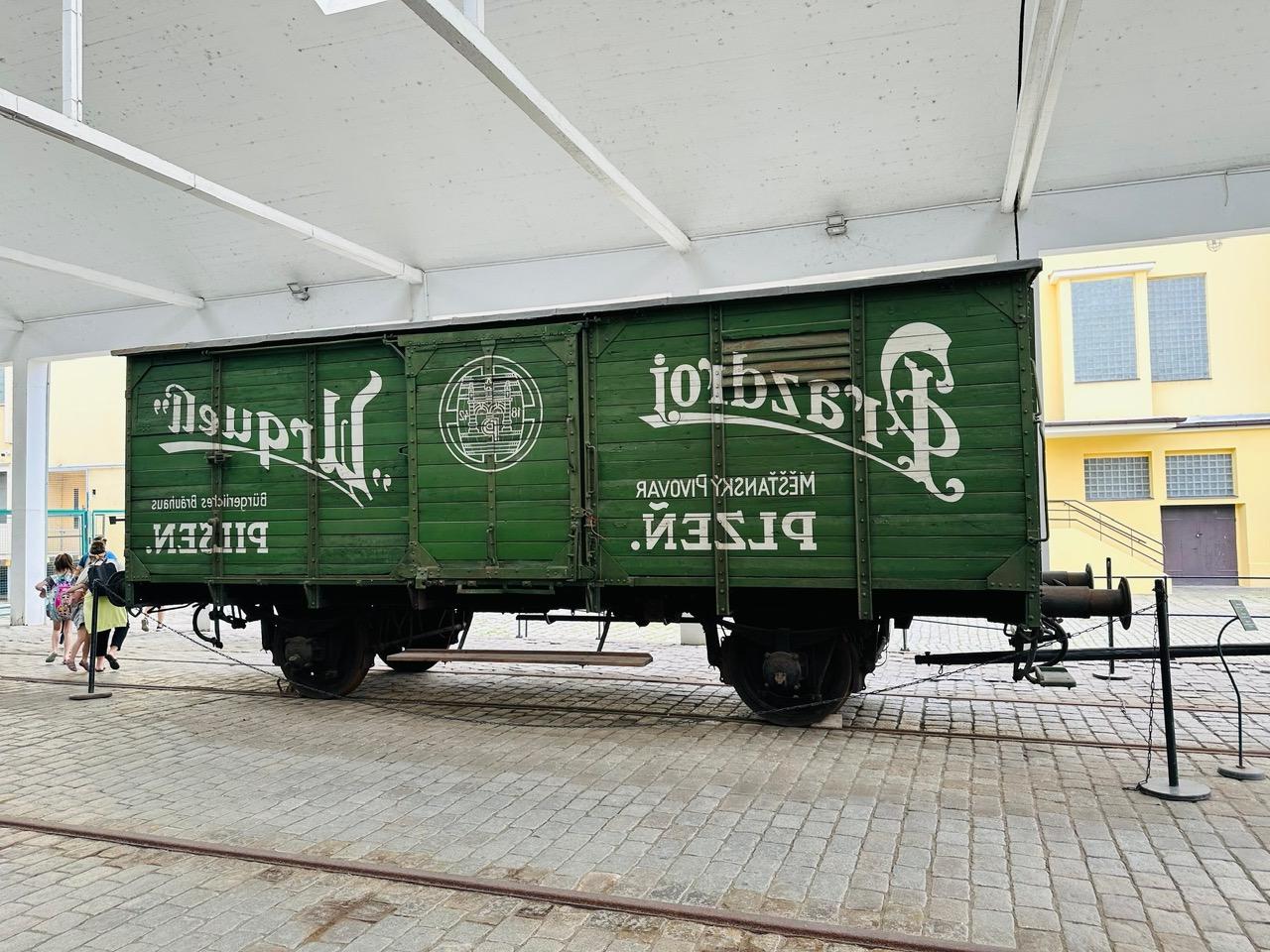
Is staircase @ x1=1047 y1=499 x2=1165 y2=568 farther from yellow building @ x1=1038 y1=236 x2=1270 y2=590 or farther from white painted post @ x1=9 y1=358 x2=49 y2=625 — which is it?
white painted post @ x1=9 y1=358 x2=49 y2=625

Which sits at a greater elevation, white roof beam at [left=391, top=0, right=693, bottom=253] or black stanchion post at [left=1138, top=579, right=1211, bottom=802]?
white roof beam at [left=391, top=0, right=693, bottom=253]

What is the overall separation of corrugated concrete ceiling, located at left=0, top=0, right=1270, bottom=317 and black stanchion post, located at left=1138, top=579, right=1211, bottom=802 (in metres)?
5.49

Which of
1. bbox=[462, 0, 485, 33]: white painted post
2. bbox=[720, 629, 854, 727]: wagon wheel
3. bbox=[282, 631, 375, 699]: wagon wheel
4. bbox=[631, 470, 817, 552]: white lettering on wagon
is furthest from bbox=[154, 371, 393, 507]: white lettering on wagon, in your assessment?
bbox=[720, 629, 854, 727]: wagon wheel

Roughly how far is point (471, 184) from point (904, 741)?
8.11 m

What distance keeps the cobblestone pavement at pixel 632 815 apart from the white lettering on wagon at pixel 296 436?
224 centimetres

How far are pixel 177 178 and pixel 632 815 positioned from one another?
314 inches

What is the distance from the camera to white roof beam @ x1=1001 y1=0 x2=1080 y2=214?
21.3ft

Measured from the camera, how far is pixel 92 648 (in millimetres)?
9281

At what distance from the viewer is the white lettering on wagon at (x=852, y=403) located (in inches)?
255

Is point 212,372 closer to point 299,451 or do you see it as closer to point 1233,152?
point 299,451

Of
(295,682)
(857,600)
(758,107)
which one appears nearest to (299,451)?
(295,682)

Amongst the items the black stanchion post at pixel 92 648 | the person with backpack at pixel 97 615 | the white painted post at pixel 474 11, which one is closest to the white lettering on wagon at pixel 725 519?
the white painted post at pixel 474 11

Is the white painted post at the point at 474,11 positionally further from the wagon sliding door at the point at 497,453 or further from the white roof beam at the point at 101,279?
the white roof beam at the point at 101,279

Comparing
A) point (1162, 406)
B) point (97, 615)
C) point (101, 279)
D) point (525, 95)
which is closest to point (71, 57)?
point (525, 95)
